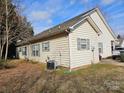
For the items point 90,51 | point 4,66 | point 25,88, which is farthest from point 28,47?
point 25,88

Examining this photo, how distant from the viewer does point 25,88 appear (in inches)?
314

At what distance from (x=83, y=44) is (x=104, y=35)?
32.7 feet

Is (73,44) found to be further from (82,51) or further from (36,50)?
(36,50)

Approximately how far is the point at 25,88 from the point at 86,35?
8949 millimetres

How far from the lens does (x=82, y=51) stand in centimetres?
1460

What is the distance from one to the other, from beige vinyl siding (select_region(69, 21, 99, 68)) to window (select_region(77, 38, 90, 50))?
0.93 feet

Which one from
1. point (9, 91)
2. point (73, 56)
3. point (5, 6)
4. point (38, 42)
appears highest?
point (5, 6)

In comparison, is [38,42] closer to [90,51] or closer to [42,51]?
[42,51]

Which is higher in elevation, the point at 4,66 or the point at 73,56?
the point at 73,56

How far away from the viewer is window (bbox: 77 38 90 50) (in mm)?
14367

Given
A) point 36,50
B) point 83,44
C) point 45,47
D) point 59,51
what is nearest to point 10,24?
point 36,50

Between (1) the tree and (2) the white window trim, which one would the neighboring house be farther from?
(1) the tree

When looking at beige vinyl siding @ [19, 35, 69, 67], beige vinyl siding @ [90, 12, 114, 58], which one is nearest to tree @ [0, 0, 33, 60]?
beige vinyl siding @ [19, 35, 69, 67]

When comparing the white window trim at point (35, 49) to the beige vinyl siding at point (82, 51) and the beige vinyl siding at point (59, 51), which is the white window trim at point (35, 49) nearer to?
the beige vinyl siding at point (59, 51)
